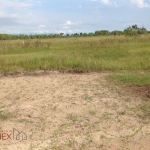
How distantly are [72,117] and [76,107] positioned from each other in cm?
43

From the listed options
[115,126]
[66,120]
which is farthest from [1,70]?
[115,126]

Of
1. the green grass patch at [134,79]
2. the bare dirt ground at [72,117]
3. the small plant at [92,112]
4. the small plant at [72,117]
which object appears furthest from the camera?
the green grass patch at [134,79]

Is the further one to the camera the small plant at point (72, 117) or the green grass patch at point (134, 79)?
the green grass patch at point (134, 79)

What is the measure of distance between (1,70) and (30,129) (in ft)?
14.8

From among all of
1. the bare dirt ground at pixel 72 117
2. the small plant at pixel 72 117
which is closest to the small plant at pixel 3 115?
the bare dirt ground at pixel 72 117

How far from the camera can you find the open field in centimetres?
338

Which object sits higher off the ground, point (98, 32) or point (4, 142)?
point (98, 32)

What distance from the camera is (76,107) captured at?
4.48 m

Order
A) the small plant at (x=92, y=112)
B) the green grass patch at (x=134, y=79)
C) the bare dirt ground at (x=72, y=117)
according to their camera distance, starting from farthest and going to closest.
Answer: the green grass patch at (x=134, y=79)
the small plant at (x=92, y=112)
the bare dirt ground at (x=72, y=117)

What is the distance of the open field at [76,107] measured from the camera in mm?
3379

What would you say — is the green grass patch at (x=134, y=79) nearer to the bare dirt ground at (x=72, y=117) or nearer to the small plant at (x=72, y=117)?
the bare dirt ground at (x=72, y=117)

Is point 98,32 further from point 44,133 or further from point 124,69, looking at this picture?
point 44,133

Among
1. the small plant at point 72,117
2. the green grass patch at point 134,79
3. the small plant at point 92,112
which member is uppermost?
the green grass patch at point 134,79

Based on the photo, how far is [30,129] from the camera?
144 inches
